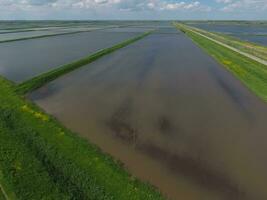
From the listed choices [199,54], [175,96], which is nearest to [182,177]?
[175,96]

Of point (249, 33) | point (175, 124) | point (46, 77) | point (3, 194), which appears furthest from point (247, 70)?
point (249, 33)

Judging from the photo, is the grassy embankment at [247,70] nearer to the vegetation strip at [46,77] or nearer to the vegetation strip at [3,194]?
the vegetation strip at [46,77]

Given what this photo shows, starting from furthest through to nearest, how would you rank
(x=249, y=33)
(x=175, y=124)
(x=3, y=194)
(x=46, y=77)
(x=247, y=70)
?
1. (x=249, y=33)
2. (x=247, y=70)
3. (x=46, y=77)
4. (x=175, y=124)
5. (x=3, y=194)

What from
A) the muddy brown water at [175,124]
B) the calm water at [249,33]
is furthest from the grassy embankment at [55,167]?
the calm water at [249,33]

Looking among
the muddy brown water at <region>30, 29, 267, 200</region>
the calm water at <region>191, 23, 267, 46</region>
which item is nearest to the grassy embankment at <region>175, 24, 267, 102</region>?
the muddy brown water at <region>30, 29, 267, 200</region>

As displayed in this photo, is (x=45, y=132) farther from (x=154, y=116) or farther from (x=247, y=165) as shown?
(x=247, y=165)

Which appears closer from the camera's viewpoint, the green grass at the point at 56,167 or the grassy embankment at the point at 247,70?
the green grass at the point at 56,167

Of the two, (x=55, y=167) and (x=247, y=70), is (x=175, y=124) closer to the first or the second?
(x=55, y=167)

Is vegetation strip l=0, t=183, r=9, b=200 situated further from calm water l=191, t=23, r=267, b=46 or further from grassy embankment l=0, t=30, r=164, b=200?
calm water l=191, t=23, r=267, b=46
